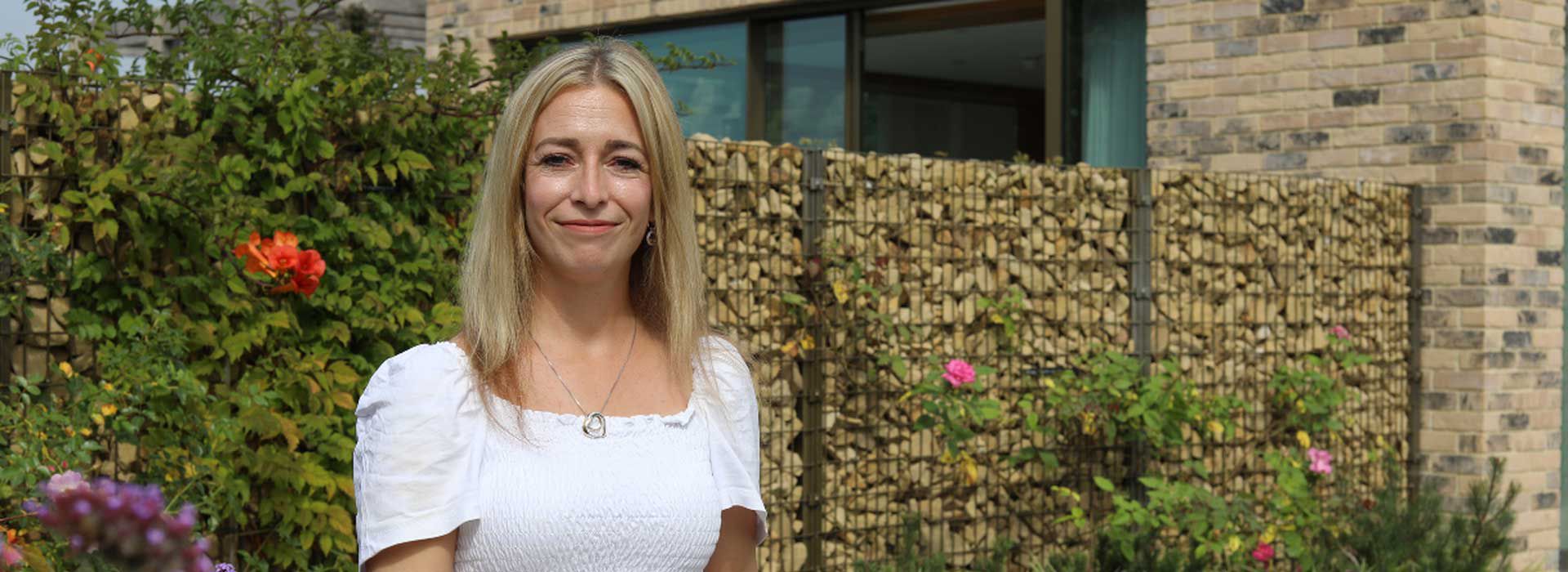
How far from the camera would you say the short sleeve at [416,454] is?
1913 mm

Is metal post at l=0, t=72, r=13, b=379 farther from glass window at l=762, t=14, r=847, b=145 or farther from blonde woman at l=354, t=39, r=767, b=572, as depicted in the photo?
glass window at l=762, t=14, r=847, b=145

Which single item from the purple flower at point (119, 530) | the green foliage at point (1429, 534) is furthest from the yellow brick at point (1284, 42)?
the purple flower at point (119, 530)

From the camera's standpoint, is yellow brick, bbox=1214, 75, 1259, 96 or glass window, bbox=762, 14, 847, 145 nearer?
yellow brick, bbox=1214, 75, 1259, 96

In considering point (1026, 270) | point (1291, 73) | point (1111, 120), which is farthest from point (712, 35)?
point (1026, 270)

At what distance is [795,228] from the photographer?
18.3 feet

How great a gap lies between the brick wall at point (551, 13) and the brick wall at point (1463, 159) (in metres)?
3.23

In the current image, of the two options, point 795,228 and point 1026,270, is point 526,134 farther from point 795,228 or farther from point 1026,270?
point 1026,270

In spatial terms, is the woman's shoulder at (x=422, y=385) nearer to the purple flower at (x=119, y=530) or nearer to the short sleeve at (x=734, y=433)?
the short sleeve at (x=734, y=433)

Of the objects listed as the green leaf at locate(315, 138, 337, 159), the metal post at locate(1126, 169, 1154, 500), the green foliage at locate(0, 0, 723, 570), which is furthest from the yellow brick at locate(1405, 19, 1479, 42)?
the green leaf at locate(315, 138, 337, 159)

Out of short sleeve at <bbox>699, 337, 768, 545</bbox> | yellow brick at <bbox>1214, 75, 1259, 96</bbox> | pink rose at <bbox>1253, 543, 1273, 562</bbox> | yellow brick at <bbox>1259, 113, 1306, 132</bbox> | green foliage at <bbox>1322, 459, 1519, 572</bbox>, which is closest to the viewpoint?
short sleeve at <bbox>699, 337, 768, 545</bbox>

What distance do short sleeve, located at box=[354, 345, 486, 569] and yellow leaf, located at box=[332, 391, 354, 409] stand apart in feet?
7.62

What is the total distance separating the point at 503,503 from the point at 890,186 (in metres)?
3.95

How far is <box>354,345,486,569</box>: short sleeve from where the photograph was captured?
6.28 ft

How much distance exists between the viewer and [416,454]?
1.93 meters
